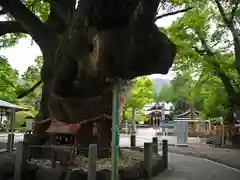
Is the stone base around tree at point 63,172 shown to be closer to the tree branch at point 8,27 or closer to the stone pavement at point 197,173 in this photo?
the stone pavement at point 197,173

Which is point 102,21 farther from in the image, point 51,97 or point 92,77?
point 51,97

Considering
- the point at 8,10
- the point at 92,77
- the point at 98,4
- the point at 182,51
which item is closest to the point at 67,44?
the point at 92,77

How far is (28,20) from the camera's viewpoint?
909 cm

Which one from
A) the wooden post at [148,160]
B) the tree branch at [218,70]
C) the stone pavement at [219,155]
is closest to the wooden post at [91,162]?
the wooden post at [148,160]

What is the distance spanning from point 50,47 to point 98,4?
3424 millimetres

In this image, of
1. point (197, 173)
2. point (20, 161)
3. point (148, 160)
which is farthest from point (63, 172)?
point (197, 173)

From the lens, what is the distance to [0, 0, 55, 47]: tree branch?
8.88m

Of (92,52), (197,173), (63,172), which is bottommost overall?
(197,173)

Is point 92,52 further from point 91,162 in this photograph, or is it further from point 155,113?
point 155,113

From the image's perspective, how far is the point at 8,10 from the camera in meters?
8.95

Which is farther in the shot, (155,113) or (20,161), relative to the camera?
(155,113)

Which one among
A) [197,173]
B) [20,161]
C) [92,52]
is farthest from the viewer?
[197,173]

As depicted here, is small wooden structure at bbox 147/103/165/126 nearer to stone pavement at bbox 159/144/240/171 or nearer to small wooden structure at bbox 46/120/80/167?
stone pavement at bbox 159/144/240/171

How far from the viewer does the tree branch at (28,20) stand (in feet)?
29.1
